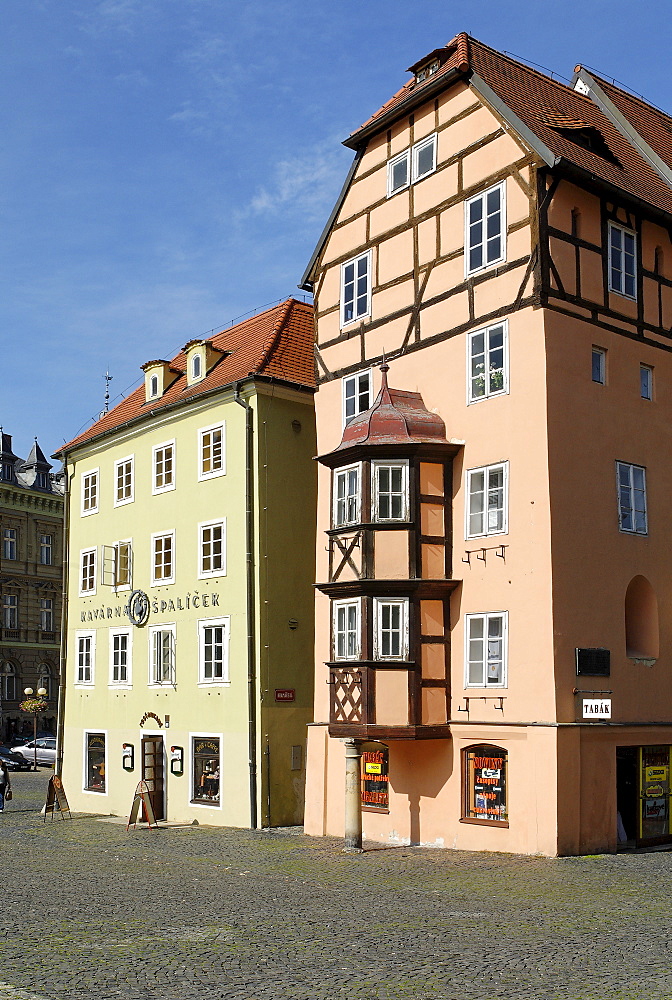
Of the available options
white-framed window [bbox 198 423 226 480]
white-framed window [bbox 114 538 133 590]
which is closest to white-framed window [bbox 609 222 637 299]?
white-framed window [bbox 198 423 226 480]

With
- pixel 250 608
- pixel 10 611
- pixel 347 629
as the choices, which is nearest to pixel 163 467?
pixel 250 608

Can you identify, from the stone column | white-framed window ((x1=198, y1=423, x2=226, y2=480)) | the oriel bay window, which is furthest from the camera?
white-framed window ((x1=198, y1=423, x2=226, y2=480))

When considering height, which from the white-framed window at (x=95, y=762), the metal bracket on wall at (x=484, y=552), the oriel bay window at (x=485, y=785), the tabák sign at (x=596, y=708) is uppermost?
the metal bracket on wall at (x=484, y=552)

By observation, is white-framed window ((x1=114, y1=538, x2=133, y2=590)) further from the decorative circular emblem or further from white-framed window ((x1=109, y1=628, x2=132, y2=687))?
white-framed window ((x1=109, y1=628, x2=132, y2=687))

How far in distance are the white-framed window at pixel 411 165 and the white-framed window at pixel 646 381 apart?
6814 mm

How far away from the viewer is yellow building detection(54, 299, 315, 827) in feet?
100

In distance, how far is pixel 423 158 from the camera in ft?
90.3

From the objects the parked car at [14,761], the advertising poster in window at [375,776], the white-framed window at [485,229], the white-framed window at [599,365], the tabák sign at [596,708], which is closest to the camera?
the tabák sign at [596,708]

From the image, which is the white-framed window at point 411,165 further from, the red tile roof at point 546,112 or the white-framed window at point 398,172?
the red tile roof at point 546,112

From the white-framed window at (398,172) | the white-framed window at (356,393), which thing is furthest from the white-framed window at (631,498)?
the white-framed window at (398,172)

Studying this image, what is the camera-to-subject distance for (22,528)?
233 feet

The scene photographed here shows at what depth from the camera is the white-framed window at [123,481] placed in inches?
1468

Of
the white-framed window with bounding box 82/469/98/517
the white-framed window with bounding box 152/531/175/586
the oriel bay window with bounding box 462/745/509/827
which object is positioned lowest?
the oriel bay window with bounding box 462/745/509/827

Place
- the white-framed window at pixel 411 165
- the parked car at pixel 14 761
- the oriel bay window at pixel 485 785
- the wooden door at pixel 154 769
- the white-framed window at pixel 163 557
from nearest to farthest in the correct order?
1. the oriel bay window at pixel 485 785
2. the white-framed window at pixel 411 165
3. the wooden door at pixel 154 769
4. the white-framed window at pixel 163 557
5. the parked car at pixel 14 761
